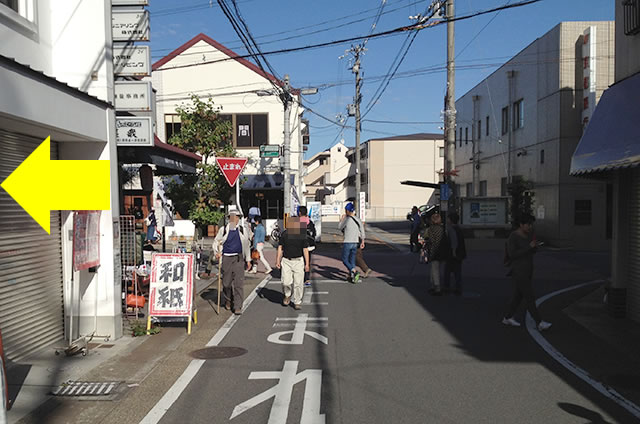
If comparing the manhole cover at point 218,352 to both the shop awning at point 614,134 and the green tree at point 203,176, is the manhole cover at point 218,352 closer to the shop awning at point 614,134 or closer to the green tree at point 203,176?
the shop awning at point 614,134

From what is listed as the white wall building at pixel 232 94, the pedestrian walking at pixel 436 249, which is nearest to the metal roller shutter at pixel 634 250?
the pedestrian walking at pixel 436 249

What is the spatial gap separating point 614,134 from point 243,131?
20.9 m

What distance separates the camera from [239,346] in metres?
7.50

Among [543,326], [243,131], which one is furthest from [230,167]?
[243,131]

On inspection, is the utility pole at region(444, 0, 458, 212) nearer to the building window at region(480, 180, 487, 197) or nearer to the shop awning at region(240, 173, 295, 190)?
the shop awning at region(240, 173, 295, 190)

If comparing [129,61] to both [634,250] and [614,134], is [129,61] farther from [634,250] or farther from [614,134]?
[634,250]

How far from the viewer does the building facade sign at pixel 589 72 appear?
20.5 metres

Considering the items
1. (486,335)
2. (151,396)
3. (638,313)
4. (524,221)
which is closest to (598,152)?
(524,221)

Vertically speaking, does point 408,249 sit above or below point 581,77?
below

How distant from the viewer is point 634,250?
29.6ft

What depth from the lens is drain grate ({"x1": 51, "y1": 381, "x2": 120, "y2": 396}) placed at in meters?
5.51

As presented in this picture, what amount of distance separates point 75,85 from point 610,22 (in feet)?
68.4

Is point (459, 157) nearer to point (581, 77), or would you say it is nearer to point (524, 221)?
point (581, 77)

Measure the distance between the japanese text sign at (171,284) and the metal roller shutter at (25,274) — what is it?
4.32 feet
